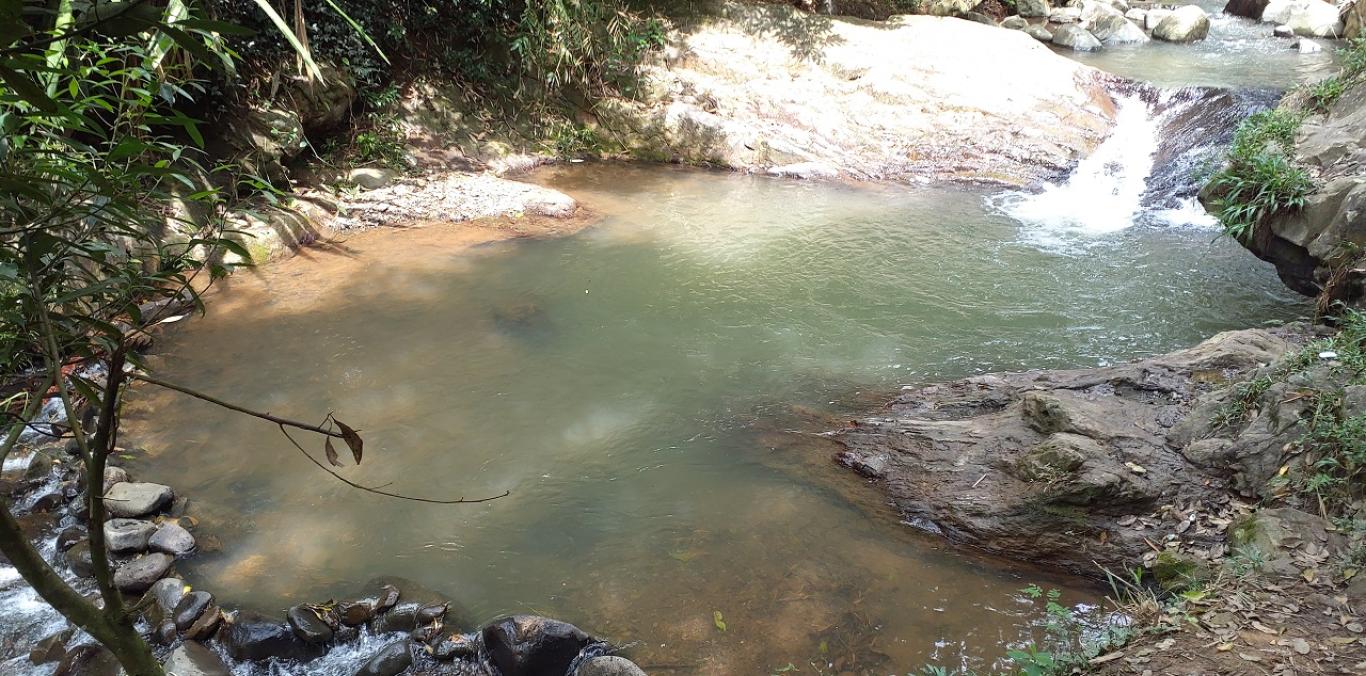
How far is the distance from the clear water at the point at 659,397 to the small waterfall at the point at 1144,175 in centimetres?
25

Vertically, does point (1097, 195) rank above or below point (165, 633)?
above

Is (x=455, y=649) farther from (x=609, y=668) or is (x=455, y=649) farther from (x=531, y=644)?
(x=609, y=668)

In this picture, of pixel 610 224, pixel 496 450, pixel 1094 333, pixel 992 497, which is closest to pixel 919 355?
pixel 1094 333

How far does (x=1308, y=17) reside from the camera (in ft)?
44.4

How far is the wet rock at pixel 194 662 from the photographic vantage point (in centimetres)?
288

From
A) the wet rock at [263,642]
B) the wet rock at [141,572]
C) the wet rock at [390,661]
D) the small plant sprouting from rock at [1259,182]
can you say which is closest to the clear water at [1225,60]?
the small plant sprouting from rock at [1259,182]

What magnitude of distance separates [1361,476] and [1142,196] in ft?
19.9

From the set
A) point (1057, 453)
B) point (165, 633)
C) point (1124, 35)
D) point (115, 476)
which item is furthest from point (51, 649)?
point (1124, 35)

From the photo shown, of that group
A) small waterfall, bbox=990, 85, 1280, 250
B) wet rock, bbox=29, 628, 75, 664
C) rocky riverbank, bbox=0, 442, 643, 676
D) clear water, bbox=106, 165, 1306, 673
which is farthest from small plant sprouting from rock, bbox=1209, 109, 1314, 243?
wet rock, bbox=29, 628, 75, 664

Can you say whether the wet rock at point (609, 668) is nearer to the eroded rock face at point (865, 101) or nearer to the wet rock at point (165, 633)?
the wet rock at point (165, 633)

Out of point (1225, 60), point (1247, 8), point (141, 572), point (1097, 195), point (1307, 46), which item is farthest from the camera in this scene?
point (1247, 8)

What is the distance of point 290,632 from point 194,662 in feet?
1.09

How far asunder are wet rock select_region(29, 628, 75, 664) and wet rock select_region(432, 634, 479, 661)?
1.41 meters

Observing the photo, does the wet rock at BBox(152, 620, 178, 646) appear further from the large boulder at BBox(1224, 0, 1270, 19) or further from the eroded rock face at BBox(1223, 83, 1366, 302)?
the large boulder at BBox(1224, 0, 1270, 19)
